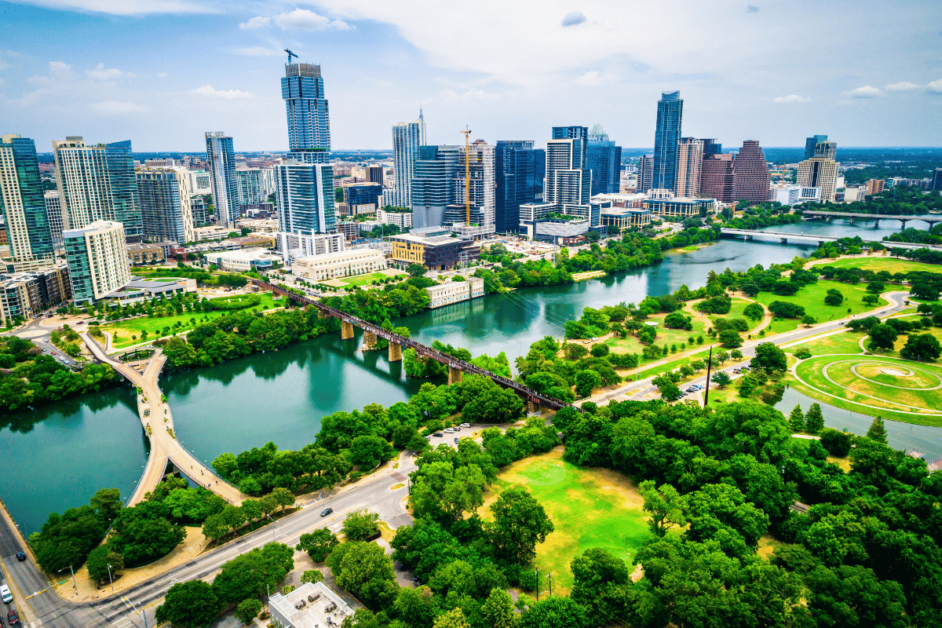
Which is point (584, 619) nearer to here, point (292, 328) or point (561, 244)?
point (292, 328)

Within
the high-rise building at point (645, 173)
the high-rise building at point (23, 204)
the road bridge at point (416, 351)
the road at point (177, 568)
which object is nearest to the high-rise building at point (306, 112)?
the road bridge at point (416, 351)

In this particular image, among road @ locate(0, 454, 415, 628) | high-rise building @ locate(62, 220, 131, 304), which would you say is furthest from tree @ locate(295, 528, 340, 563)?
high-rise building @ locate(62, 220, 131, 304)

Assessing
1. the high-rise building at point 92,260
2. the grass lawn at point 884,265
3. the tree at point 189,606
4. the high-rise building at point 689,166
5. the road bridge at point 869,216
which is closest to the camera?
the tree at point 189,606

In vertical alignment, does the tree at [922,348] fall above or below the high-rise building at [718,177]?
below

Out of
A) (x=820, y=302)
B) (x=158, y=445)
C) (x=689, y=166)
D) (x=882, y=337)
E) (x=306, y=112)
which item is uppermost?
(x=306, y=112)

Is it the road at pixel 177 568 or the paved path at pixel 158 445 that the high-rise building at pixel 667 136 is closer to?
the paved path at pixel 158 445

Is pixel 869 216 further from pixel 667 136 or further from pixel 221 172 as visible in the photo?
pixel 221 172

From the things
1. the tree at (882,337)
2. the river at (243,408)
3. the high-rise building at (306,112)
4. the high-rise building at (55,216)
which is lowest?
the river at (243,408)

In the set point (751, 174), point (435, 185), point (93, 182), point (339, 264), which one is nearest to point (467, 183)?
point (435, 185)

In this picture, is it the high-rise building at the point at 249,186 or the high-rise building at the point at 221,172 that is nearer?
the high-rise building at the point at 221,172
